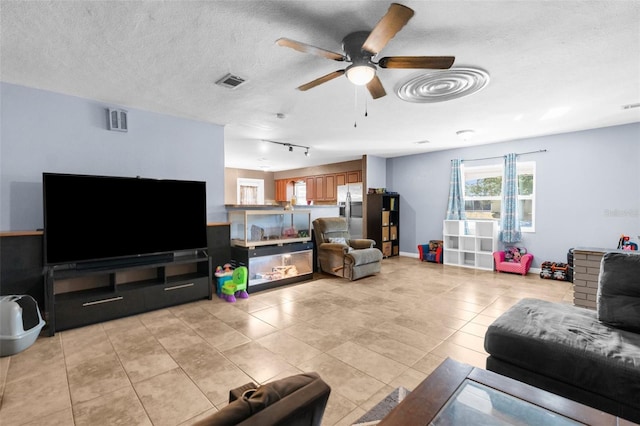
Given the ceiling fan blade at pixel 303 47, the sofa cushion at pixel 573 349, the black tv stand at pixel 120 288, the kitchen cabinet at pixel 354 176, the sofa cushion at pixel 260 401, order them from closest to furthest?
the sofa cushion at pixel 260 401, the sofa cushion at pixel 573 349, the ceiling fan blade at pixel 303 47, the black tv stand at pixel 120 288, the kitchen cabinet at pixel 354 176

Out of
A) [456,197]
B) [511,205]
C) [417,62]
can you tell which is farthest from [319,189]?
[417,62]

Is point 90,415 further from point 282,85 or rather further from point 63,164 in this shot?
point 282,85

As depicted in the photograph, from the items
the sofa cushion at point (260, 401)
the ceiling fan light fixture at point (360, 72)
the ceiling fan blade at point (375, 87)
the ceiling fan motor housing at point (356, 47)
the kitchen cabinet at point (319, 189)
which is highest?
the ceiling fan motor housing at point (356, 47)

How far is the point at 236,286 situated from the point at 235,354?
155cm

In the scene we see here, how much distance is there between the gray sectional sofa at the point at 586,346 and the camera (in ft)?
4.93

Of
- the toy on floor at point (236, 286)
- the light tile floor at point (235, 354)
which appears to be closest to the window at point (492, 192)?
the light tile floor at point (235, 354)

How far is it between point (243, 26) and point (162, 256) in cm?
292

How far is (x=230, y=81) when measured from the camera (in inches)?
114

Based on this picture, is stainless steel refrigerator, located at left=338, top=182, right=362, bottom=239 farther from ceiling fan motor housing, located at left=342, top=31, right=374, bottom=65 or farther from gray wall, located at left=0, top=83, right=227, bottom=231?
ceiling fan motor housing, located at left=342, top=31, right=374, bottom=65

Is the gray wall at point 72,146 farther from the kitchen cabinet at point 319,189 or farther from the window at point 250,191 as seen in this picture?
the window at point 250,191

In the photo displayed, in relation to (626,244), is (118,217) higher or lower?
higher

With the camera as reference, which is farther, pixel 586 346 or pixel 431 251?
pixel 431 251

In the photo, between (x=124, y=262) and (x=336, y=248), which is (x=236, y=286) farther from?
(x=336, y=248)

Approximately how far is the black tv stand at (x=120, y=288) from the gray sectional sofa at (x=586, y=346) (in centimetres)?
340
